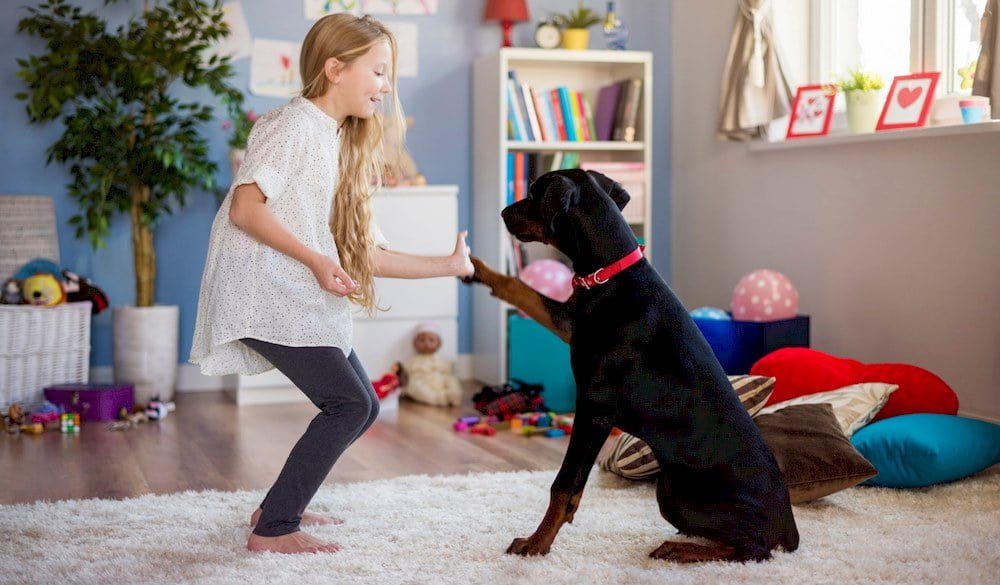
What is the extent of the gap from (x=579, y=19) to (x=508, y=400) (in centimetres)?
180

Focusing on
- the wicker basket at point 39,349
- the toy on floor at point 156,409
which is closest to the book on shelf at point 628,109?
the toy on floor at point 156,409

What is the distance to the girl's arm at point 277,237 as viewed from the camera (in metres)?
2.05

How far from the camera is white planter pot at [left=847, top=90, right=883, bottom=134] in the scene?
3.86m

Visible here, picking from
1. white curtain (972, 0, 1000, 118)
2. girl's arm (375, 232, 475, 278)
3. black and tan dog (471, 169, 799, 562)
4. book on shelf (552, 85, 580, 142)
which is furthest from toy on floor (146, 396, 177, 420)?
white curtain (972, 0, 1000, 118)

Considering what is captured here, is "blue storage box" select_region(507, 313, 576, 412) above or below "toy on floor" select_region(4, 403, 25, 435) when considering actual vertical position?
above

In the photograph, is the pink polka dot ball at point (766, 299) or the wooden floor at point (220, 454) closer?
the wooden floor at point (220, 454)

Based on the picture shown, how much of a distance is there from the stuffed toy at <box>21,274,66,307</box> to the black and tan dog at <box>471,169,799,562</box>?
2.57 metres

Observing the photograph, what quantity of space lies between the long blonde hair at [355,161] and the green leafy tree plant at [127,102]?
1.96 metres

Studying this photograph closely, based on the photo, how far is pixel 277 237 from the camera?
6.79 ft

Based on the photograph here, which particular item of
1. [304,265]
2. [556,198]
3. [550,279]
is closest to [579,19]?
[550,279]

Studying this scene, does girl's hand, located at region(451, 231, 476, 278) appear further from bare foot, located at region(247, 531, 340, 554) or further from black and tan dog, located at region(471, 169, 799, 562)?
bare foot, located at region(247, 531, 340, 554)

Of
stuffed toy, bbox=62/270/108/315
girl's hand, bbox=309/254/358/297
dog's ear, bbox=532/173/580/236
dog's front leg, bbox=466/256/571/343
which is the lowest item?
stuffed toy, bbox=62/270/108/315

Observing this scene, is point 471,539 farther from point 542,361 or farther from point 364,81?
point 542,361

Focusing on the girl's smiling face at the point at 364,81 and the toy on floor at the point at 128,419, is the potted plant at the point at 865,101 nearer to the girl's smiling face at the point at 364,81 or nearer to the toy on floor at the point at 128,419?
the girl's smiling face at the point at 364,81
